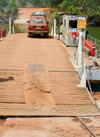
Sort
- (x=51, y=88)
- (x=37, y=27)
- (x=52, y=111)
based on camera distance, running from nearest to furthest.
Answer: (x=52, y=111)
(x=51, y=88)
(x=37, y=27)

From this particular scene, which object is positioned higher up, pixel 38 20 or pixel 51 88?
pixel 38 20

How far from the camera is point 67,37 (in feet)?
54.6

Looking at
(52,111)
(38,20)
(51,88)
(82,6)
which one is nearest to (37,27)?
(38,20)

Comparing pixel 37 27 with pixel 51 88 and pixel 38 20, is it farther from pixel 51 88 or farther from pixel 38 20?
pixel 51 88

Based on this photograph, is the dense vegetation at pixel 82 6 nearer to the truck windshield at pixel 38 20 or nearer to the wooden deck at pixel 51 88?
the truck windshield at pixel 38 20

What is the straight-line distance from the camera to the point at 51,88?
9023 millimetres

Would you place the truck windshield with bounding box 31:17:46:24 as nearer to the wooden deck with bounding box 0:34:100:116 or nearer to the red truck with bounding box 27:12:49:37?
the red truck with bounding box 27:12:49:37

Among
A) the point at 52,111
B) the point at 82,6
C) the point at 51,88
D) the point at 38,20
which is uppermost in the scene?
the point at 82,6

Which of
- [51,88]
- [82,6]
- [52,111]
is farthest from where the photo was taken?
[82,6]

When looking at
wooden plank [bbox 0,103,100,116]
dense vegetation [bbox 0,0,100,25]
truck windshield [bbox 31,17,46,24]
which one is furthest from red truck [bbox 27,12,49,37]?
dense vegetation [bbox 0,0,100,25]

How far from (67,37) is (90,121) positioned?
1039 centimetres

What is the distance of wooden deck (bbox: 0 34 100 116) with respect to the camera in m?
7.49

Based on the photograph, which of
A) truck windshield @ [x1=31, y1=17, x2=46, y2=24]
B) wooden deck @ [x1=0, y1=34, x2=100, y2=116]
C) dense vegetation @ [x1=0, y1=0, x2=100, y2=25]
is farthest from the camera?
dense vegetation @ [x1=0, y1=0, x2=100, y2=25]

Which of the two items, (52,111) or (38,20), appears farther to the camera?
(38,20)
